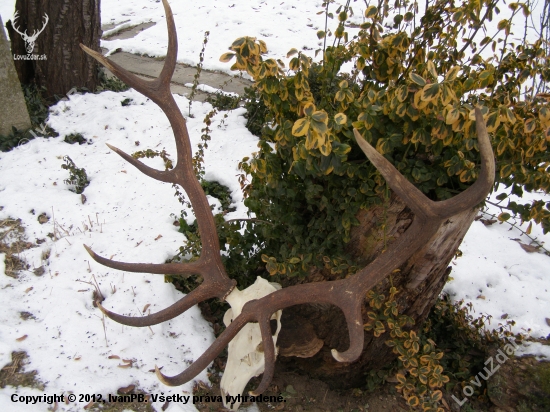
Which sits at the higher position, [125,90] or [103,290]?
[125,90]

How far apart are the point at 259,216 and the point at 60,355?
4.35 feet

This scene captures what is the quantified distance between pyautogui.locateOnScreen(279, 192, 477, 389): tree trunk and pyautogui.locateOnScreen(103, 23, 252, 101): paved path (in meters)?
3.53

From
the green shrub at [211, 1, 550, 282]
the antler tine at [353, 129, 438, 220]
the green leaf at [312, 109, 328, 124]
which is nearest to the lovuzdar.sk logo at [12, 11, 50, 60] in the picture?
the green shrub at [211, 1, 550, 282]

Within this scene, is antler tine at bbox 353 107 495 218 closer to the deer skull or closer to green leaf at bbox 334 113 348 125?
green leaf at bbox 334 113 348 125

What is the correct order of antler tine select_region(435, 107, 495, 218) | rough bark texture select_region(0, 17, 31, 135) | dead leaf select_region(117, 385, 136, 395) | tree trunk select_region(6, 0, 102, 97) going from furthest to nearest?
1. tree trunk select_region(6, 0, 102, 97)
2. rough bark texture select_region(0, 17, 31, 135)
3. dead leaf select_region(117, 385, 136, 395)
4. antler tine select_region(435, 107, 495, 218)

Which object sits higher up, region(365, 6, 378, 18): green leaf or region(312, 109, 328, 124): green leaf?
region(365, 6, 378, 18): green leaf

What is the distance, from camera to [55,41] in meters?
4.44

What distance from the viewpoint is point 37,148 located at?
13.4 feet

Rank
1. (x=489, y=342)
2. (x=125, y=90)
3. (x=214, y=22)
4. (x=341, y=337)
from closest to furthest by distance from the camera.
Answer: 1. (x=341, y=337)
2. (x=489, y=342)
3. (x=125, y=90)
4. (x=214, y=22)

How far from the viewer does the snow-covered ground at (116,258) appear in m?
2.31

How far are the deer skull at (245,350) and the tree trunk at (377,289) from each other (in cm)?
33

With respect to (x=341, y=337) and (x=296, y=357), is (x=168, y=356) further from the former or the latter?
(x=341, y=337)

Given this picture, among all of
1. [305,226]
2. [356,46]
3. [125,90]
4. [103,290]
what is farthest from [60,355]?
[125,90]

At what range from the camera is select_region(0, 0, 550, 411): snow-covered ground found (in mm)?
2309
